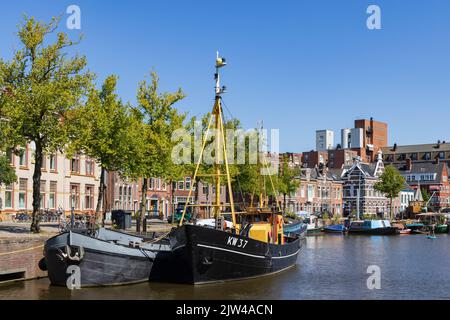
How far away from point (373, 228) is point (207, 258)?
220 ft

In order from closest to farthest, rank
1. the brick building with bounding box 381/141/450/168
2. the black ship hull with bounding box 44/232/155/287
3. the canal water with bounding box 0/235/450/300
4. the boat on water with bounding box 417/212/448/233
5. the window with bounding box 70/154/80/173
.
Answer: the canal water with bounding box 0/235/450/300 < the black ship hull with bounding box 44/232/155/287 < the window with bounding box 70/154/80/173 < the boat on water with bounding box 417/212/448/233 < the brick building with bounding box 381/141/450/168

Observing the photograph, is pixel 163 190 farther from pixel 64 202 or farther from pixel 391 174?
pixel 391 174

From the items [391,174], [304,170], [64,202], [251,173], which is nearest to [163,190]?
[251,173]

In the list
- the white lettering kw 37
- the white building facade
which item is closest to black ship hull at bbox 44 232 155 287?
the white lettering kw 37

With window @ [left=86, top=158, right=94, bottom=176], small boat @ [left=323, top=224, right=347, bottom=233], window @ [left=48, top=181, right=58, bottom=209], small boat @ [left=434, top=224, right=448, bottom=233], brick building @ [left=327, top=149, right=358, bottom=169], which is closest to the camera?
window @ [left=48, top=181, right=58, bottom=209]

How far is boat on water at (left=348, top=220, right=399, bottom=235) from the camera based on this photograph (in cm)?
9488

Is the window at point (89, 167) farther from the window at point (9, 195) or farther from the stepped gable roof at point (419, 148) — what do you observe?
the stepped gable roof at point (419, 148)

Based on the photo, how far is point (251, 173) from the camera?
255 ft

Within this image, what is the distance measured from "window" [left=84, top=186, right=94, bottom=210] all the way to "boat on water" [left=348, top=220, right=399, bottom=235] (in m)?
45.6

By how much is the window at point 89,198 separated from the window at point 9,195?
12.6m

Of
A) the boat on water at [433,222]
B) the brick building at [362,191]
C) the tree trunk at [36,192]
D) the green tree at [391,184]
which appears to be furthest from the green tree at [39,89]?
the brick building at [362,191]

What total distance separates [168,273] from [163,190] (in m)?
61.1

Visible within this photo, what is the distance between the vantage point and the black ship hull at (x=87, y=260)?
31141 mm

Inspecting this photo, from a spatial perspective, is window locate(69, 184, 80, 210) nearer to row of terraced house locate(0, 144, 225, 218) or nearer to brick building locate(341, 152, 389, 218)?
row of terraced house locate(0, 144, 225, 218)
